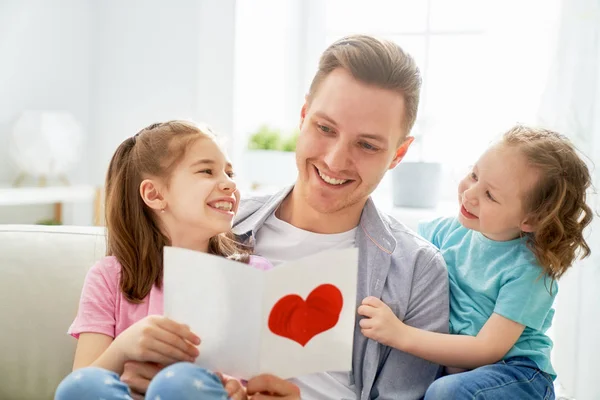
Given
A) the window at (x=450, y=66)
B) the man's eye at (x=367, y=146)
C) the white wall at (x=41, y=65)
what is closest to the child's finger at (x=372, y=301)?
the man's eye at (x=367, y=146)

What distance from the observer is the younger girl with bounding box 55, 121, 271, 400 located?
4.81 ft

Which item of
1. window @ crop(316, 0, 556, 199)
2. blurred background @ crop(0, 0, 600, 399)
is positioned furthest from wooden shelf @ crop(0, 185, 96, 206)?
window @ crop(316, 0, 556, 199)

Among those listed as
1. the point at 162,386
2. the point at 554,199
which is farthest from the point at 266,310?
the point at 554,199

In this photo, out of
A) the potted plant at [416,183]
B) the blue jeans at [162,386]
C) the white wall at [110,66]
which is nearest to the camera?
the blue jeans at [162,386]

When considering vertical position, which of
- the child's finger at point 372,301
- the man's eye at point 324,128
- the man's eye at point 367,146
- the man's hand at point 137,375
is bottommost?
the man's hand at point 137,375

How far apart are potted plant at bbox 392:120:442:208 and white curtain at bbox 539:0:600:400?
50 centimetres

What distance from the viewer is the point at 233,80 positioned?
3332 mm

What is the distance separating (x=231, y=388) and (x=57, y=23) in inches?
112

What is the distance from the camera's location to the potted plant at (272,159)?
3236 mm

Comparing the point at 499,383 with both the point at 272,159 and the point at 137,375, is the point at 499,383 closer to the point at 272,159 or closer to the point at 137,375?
the point at 137,375

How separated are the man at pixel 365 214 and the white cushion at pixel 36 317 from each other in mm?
480

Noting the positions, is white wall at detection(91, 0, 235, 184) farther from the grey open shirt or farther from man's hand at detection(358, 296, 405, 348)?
man's hand at detection(358, 296, 405, 348)

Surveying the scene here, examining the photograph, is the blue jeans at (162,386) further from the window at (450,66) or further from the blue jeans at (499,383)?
the window at (450,66)

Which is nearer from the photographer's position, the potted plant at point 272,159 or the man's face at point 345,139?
the man's face at point 345,139
